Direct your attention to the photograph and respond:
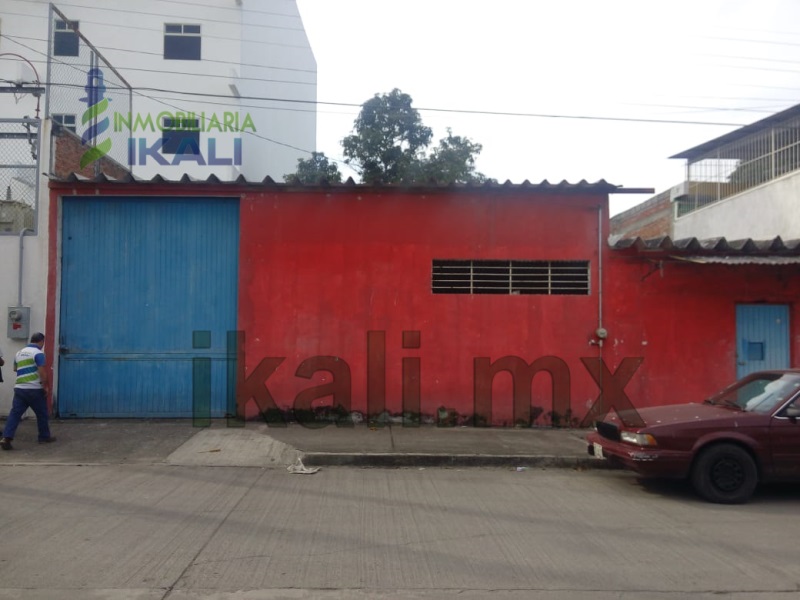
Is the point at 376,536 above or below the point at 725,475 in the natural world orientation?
below

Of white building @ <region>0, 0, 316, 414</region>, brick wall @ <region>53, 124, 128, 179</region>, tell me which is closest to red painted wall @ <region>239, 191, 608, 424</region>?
brick wall @ <region>53, 124, 128, 179</region>

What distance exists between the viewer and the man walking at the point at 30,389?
9.09m

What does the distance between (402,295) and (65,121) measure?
761 cm

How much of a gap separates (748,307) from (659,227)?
12.8 m

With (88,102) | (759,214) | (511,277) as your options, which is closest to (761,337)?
(511,277)

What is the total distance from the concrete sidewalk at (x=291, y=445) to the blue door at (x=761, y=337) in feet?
10.2

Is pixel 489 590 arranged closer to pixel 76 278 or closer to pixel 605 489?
pixel 605 489

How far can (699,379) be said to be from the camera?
11266mm

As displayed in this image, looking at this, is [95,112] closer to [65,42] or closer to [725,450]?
[65,42]

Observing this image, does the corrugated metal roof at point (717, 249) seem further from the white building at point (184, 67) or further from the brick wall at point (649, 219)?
the white building at point (184, 67)

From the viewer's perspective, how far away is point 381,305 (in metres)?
11.1

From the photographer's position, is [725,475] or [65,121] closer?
[725,475]

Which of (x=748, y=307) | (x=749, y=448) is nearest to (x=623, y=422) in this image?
(x=749, y=448)

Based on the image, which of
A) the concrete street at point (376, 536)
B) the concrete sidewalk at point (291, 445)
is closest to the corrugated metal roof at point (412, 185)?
the concrete sidewalk at point (291, 445)
